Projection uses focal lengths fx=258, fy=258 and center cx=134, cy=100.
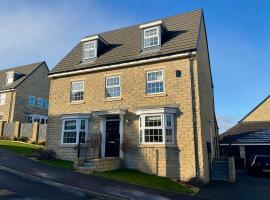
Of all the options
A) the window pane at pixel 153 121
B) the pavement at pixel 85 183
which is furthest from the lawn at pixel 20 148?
the window pane at pixel 153 121

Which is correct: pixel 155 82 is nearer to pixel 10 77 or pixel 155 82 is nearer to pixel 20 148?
pixel 20 148

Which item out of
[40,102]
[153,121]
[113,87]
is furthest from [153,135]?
[40,102]

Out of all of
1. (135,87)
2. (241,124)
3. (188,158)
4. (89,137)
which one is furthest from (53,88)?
→ (241,124)

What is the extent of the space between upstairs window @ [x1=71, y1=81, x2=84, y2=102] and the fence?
396 inches

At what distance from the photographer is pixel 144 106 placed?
16.6m

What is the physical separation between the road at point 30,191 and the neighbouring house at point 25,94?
1047 inches

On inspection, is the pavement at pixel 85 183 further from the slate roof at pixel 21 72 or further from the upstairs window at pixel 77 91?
the slate roof at pixel 21 72

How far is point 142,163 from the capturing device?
1554 cm

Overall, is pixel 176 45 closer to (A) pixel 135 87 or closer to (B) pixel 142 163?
(A) pixel 135 87

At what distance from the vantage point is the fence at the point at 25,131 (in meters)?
28.0

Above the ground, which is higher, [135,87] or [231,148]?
[135,87]

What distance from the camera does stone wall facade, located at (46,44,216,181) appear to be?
14797 mm

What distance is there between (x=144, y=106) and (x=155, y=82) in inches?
67.8

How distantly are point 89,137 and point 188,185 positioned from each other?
777 cm
